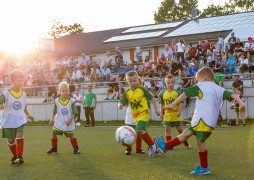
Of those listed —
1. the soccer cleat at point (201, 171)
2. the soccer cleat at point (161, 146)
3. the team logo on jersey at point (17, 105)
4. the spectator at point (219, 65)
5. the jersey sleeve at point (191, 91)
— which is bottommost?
the soccer cleat at point (201, 171)

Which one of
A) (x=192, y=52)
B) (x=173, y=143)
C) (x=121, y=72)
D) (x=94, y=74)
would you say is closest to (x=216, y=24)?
(x=192, y=52)

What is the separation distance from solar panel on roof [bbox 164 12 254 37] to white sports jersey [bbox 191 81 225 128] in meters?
25.6

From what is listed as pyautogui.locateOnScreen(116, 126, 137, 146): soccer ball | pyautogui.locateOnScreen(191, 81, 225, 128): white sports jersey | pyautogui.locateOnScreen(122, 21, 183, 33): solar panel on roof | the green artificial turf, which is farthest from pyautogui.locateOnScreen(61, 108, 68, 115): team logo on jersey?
pyautogui.locateOnScreen(122, 21, 183, 33): solar panel on roof

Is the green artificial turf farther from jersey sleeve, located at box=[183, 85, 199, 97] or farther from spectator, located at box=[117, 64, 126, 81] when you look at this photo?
spectator, located at box=[117, 64, 126, 81]

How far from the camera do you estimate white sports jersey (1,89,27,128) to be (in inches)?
316

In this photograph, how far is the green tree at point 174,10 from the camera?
7894 cm

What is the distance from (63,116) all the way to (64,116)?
24mm

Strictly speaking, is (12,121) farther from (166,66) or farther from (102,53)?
(102,53)

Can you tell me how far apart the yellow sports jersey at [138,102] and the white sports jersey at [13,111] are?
2240mm

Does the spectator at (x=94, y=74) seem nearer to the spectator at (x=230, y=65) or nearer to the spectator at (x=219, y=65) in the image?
the spectator at (x=219, y=65)

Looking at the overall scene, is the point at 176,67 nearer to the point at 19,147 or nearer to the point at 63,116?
the point at 63,116

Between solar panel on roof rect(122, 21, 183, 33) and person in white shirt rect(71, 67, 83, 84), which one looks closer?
person in white shirt rect(71, 67, 83, 84)

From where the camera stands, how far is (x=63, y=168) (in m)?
7.21

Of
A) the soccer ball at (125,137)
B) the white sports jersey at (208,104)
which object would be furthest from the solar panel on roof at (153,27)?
the white sports jersey at (208,104)
